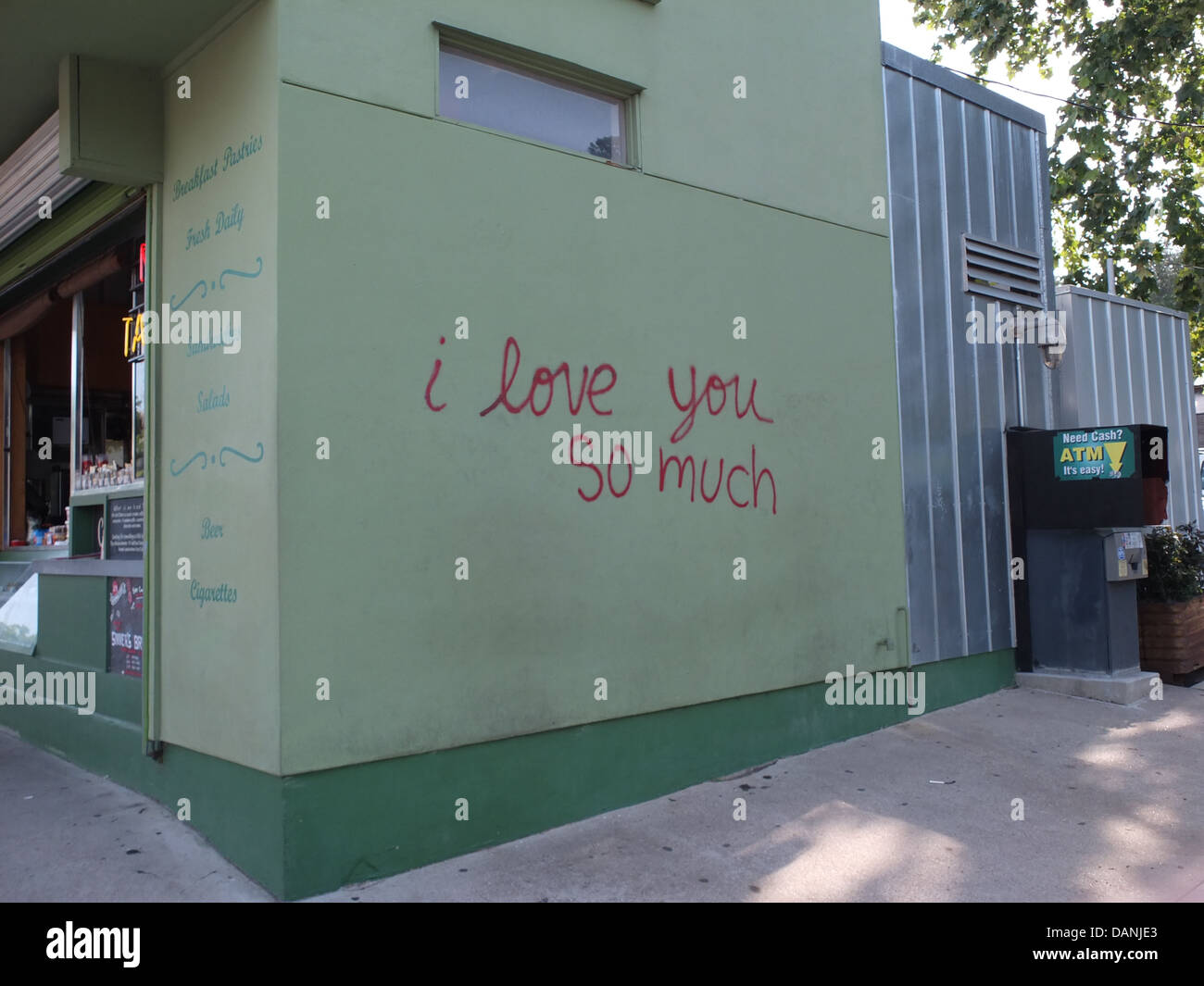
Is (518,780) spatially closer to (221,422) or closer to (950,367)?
(221,422)

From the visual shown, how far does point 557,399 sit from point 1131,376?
8.20m

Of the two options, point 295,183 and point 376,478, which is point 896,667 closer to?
point 376,478

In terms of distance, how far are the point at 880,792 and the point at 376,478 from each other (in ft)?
11.4

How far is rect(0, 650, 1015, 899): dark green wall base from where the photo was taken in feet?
13.7

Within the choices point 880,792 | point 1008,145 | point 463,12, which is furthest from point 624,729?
point 1008,145

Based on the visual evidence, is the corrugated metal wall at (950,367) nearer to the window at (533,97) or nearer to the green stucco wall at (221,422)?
the window at (533,97)

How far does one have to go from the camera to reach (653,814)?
5254mm

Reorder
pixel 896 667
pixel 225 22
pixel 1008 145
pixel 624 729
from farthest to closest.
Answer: pixel 1008 145, pixel 896 667, pixel 624 729, pixel 225 22

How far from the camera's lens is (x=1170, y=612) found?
8.58 m

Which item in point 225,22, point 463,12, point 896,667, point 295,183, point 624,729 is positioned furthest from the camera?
point 896,667

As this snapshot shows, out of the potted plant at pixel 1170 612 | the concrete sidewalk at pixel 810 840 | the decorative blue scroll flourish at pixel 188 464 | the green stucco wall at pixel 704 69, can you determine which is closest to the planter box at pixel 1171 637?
the potted plant at pixel 1170 612

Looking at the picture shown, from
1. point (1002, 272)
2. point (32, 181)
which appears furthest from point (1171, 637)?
point (32, 181)

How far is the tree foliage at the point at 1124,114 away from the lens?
13.8 meters

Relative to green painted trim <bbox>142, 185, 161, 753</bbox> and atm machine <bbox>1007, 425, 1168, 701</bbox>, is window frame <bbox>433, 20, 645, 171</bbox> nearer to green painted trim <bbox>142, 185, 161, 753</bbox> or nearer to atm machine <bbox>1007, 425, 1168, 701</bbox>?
green painted trim <bbox>142, 185, 161, 753</bbox>
